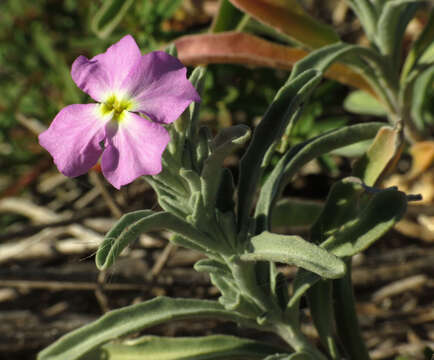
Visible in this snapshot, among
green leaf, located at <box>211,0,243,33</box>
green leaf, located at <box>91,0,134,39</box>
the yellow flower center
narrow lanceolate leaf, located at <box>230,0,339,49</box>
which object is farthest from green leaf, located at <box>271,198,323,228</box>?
green leaf, located at <box>91,0,134,39</box>

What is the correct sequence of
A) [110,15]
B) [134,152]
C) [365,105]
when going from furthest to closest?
[365,105] → [110,15] → [134,152]

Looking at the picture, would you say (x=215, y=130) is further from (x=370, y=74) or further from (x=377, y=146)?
(x=377, y=146)

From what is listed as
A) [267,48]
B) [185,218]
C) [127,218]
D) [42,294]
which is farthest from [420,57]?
[42,294]

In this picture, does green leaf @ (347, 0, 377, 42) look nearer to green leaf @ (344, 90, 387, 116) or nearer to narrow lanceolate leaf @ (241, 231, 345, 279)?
green leaf @ (344, 90, 387, 116)

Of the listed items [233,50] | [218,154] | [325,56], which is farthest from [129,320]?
[233,50]

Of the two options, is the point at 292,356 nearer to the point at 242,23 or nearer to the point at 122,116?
the point at 122,116

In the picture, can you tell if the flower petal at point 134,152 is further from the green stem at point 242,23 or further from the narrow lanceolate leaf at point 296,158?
the green stem at point 242,23

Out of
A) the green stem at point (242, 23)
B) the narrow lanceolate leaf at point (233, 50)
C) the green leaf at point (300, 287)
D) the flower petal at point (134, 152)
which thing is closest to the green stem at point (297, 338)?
the green leaf at point (300, 287)
